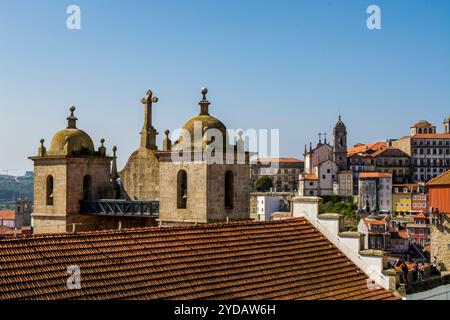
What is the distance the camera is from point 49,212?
92.8 feet

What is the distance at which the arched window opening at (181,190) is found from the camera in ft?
76.1

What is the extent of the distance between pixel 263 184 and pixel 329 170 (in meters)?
17.8

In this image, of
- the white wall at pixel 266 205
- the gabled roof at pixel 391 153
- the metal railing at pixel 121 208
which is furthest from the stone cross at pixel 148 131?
the gabled roof at pixel 391 153

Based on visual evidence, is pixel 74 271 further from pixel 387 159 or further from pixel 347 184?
pixel 387 159

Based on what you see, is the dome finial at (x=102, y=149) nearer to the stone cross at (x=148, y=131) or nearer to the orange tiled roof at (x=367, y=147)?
the stone cross at (x=148, y=131)

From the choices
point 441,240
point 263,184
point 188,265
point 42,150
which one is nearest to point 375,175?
point 263,184

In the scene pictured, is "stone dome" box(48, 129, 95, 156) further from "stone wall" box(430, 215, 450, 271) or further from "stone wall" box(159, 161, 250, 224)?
"stone wall" box(430, 215, 450, 271)

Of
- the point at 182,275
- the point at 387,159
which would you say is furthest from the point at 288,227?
the point at 387,159

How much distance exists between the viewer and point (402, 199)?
12338 centimetres

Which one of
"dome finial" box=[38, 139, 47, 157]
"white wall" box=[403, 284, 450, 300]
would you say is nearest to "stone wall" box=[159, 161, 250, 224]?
"white wall" box=[403, 284, 450, 300]

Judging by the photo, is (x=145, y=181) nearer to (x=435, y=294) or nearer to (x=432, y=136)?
(x=435, y=294)

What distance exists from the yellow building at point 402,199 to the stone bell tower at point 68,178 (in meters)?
100

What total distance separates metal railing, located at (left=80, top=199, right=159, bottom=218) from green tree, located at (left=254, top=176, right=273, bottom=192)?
11239 centimetres
